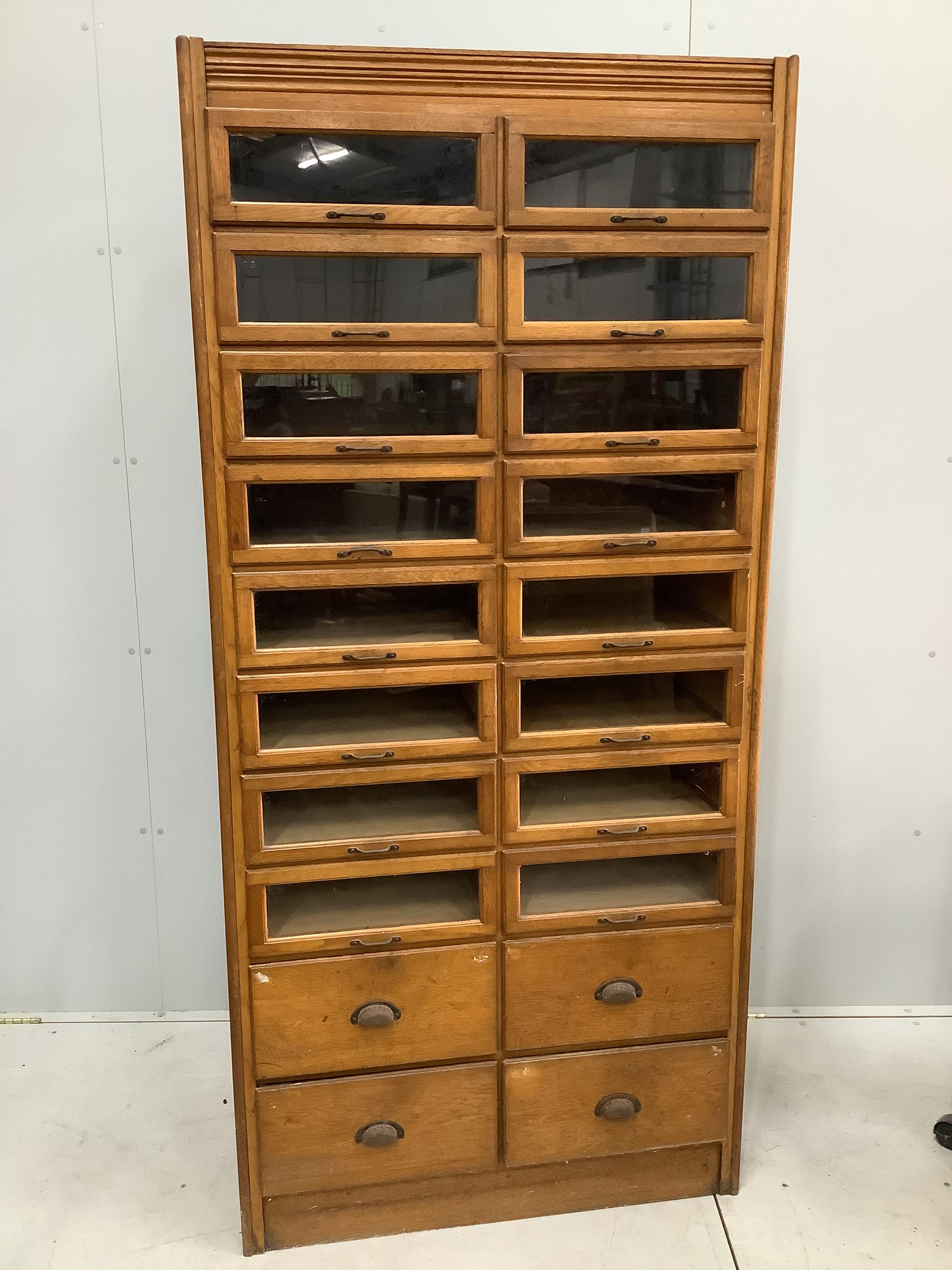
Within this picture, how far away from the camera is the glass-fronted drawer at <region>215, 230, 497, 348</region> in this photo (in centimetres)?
168

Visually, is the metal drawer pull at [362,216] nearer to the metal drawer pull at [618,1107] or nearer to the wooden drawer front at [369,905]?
the wooden drawer front at [369,905]

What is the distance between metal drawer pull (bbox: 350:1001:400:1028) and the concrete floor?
0.46 metres

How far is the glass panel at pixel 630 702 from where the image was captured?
195 cm

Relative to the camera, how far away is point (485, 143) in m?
1.68

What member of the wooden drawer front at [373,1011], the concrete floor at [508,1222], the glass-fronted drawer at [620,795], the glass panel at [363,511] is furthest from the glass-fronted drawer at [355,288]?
the concrete floor at [508,1222]

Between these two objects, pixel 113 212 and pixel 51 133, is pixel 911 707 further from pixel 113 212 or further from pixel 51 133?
pixel 51 133

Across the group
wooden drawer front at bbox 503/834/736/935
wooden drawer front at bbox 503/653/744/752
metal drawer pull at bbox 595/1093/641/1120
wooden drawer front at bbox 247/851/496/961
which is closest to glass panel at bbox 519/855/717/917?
wooden drawer front at bbox 503/834/736/935

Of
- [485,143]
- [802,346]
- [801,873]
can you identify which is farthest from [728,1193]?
[485,143]

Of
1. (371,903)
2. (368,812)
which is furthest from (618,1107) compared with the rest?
(368,812)

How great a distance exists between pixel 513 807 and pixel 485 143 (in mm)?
1150

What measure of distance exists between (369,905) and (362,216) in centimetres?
124

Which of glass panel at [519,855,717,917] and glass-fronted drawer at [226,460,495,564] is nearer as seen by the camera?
glass-fronted drawer at [226,460,495,564]

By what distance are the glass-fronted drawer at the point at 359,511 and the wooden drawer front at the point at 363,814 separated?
15.4 inches

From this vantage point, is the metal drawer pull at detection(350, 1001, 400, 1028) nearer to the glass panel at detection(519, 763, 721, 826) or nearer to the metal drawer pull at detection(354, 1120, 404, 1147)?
the metal drawer pull at detection(354, 1120, 404, 1147)
